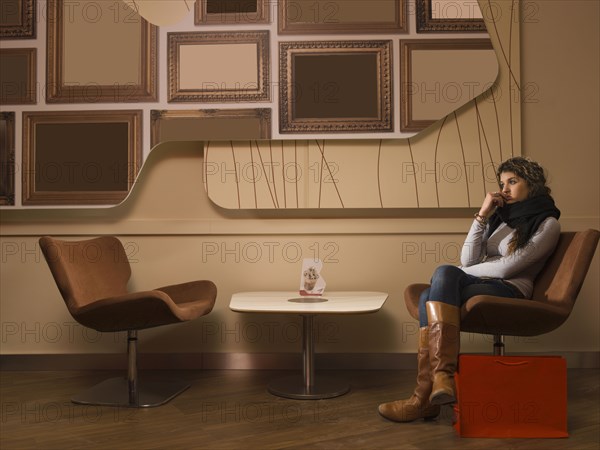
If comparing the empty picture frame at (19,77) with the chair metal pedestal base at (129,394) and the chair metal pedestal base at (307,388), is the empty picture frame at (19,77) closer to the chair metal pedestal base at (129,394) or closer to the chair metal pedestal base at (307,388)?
the chair metal pedestal base at (129,394)


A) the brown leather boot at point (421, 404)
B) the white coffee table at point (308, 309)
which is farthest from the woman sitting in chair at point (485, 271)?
the white coffee table at point (308, 309)

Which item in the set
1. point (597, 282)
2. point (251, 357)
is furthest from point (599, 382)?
point (251, 357)

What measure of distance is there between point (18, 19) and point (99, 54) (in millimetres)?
579

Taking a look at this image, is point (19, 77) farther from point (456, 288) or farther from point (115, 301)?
point (456, 288)

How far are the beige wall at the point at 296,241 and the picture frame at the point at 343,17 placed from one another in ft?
2.75

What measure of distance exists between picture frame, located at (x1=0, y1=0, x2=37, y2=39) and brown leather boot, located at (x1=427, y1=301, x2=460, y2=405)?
3.03 meters

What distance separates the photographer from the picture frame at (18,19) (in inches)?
150

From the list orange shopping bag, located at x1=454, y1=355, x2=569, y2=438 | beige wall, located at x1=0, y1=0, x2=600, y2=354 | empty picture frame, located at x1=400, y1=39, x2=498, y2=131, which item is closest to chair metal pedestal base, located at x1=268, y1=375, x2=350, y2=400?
beige wall, located at x1=0, y1=0, x2=600, y2=354

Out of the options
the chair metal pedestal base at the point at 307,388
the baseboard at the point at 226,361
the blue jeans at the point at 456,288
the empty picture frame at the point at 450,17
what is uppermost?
the empty picture frame at the point at 450,17

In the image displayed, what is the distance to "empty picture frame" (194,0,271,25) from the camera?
375cm

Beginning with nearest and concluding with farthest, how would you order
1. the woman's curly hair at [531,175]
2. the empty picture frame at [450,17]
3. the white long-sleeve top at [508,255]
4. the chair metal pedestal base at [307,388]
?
the white long-sleeve top at [508,255]
the woman's curly hair at [531,175]
the chair metal pedestal base at [307,388]
the empty picture frame at [450,17]

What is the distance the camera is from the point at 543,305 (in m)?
2.76

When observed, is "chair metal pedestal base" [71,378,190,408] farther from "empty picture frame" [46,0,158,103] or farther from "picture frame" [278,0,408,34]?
"picture frame" [278,0,408,34]

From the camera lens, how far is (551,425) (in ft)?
8.56
